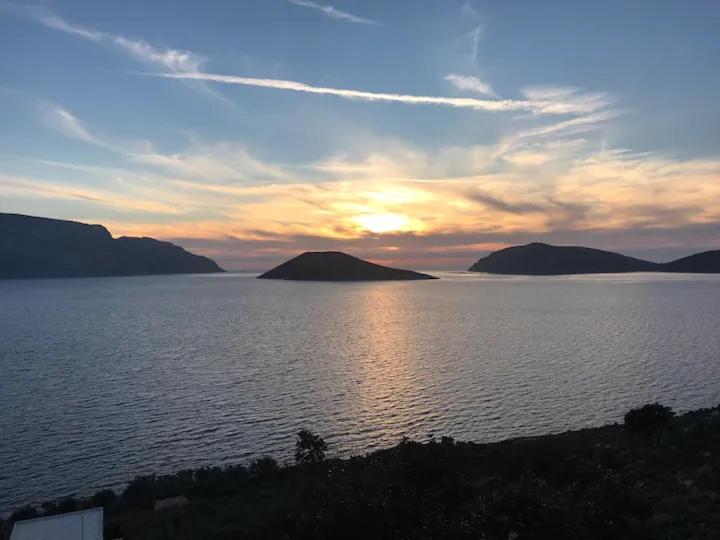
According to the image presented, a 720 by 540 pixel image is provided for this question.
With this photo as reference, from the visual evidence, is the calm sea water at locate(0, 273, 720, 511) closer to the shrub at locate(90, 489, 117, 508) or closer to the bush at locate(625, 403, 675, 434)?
the shrub at locate(90, 489, 117, 508)

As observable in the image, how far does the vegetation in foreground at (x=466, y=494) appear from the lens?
2336cm

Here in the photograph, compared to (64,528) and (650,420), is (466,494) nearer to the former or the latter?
(650,420)

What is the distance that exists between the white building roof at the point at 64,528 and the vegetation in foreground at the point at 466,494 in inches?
186

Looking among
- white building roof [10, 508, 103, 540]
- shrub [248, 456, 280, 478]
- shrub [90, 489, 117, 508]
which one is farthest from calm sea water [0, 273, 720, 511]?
white building roof [10, 508, 103, 540]

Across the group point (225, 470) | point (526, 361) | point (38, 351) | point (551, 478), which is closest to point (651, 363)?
point (526, 361)

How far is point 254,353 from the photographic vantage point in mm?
112062

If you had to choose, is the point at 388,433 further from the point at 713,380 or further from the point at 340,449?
the point at 713,380

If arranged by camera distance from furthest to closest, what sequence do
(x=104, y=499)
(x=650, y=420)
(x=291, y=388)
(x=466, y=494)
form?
(x=291, y=388) → (x=650, y=420) → (x=104, y=499) → (x=466, y=494)

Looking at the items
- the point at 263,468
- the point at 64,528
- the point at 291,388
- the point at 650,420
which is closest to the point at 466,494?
the point at 263,468

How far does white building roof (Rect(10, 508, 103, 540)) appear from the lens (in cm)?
2642

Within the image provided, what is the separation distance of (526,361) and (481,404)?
33.3m

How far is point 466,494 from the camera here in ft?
101

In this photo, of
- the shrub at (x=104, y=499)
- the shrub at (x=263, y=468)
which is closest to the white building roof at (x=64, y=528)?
the shrub at (x=104, y=499)

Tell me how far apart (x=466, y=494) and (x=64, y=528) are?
22848 millimetres
